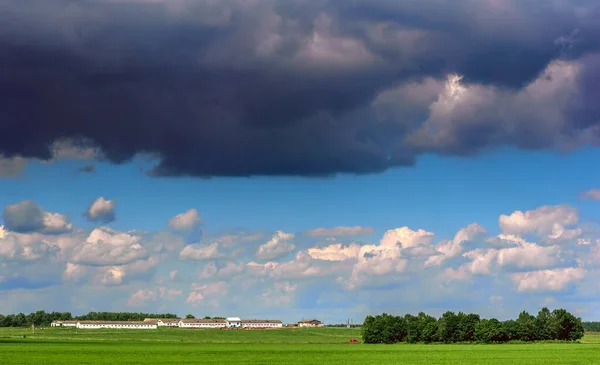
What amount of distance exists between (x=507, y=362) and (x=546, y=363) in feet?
17.4

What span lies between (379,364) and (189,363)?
24.5 m

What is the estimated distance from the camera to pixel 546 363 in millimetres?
99000

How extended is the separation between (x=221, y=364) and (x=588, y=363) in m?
46.2

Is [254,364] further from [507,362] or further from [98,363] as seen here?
[507,362]

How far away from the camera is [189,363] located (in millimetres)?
97438

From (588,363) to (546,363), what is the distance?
5886 millimetres

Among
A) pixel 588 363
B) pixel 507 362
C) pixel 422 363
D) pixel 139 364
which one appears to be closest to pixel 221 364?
pixel 139 364

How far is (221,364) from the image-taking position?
3762 inches

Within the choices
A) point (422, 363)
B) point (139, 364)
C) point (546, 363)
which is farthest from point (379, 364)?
point (139, 364)

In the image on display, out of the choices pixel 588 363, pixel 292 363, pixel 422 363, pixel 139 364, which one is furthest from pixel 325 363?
pixel 588 363

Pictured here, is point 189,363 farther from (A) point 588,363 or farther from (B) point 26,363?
(A) point 588,363

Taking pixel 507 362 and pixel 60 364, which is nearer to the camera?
pixel 60 364

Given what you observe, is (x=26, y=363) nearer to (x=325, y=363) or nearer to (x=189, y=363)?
(x=189, y=363)

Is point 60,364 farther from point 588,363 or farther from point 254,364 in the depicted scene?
point 588,363
